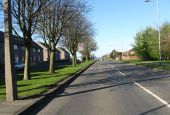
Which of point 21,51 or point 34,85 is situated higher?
point 21,51

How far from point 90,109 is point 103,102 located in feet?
5.93

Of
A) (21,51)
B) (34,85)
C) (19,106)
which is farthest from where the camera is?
(21,51)

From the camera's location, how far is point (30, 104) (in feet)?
39.9

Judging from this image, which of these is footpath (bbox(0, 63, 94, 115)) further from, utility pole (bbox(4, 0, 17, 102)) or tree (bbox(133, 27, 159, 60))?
tree (bbox(133, 27, 159, 60))

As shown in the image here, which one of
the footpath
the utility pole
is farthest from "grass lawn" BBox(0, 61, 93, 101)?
the footpath

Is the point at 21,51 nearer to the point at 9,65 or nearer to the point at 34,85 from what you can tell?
the point at 34,85

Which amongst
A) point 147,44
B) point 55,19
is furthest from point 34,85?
point 147,44

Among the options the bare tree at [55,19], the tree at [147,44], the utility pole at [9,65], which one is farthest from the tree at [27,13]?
the tree at [147,44]

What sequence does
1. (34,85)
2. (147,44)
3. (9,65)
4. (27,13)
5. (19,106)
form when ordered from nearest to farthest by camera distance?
(19,106)
(9,65)
(34,85)
(27,13)
(147,44)

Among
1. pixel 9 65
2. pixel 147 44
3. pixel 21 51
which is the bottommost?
pixel 9 65

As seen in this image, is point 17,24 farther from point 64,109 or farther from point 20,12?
point 64,109

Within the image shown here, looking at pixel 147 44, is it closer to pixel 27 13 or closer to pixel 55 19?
pixel 55 19

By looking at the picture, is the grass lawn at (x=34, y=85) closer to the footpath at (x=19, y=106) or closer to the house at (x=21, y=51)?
the footpath at (x=19, y=106)

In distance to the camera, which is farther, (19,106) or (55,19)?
(55,19)
